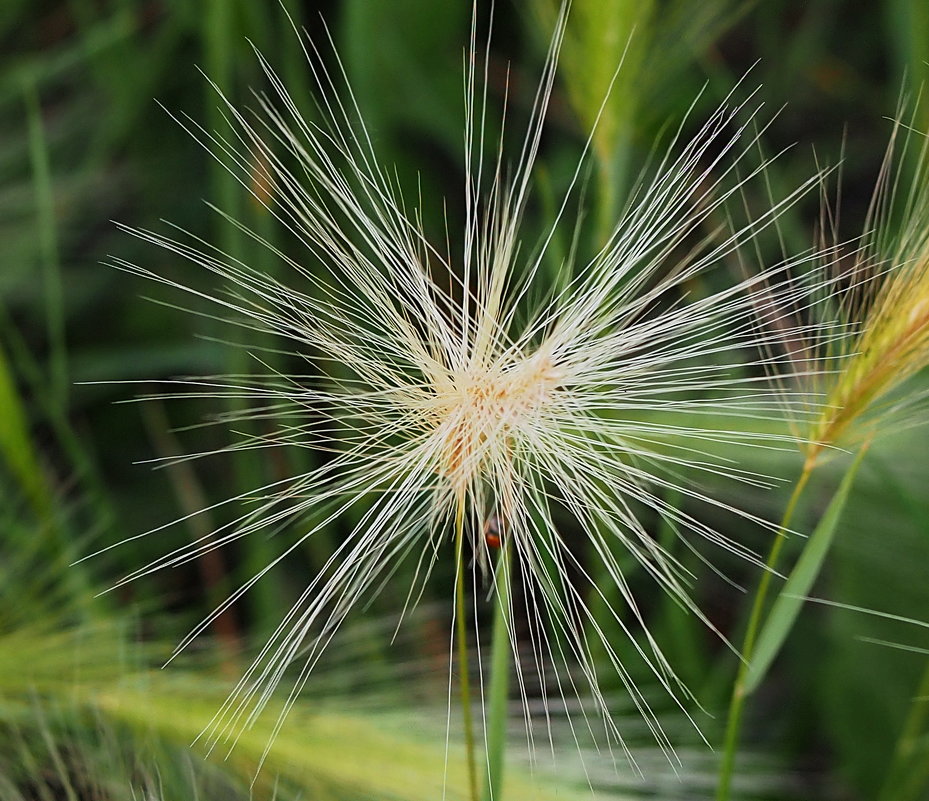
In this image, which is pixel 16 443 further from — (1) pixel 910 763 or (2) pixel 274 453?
(1) pixel 910 763

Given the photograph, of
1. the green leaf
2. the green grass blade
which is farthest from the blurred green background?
the green leaf

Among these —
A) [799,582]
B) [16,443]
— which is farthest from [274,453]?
[799,582]

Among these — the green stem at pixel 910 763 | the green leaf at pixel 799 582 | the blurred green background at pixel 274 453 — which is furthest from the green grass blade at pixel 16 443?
the green stem at pixel 910 763

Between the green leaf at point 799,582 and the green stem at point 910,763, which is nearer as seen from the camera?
the green leaf at point 799,582

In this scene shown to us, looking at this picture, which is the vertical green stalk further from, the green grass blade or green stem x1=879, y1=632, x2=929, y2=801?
green stem x1=879, y1=632, x2=929, y2=801

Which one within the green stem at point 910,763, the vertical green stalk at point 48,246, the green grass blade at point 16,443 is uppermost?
the vertical green stalk at point 48,246

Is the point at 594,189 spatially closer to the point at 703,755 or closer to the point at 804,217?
the point at 804,217

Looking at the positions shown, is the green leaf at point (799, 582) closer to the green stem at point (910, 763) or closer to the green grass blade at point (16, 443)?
the green stem at point (910, 763)

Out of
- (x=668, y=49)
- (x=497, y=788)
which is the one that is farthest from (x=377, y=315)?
(x=668, y=49)
